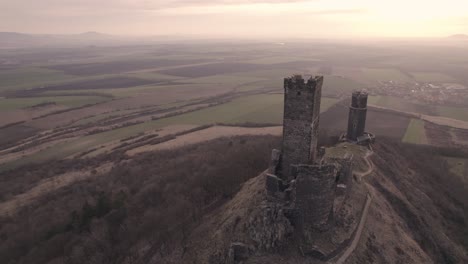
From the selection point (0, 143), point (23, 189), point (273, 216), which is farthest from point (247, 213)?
point (0, 143)

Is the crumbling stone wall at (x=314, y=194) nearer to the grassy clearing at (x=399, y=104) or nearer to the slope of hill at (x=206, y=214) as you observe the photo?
the slope of hill at (x=206, y=214)

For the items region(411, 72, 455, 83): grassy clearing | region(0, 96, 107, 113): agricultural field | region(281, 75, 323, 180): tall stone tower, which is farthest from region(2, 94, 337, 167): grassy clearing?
region(411, 72, 455, 83): grassy clearing

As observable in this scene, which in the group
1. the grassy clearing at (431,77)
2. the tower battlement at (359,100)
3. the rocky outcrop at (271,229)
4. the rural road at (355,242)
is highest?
the tower battlement at (359,100)

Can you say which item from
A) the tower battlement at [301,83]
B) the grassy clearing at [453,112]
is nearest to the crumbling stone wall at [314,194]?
the tower battlement at [301,83]

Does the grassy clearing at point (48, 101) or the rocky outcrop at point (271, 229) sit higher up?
the rocky outcrop at point (271, 229)

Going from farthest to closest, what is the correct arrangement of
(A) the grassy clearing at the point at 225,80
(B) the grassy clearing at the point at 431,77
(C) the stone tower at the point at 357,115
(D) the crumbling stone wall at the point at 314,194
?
(A) the grassy clearing at the point at 225,80 → (B) the grassy clearing at the point at 431,77 → (C) the stone tower at the point at 357,115 → (D) the crumbling stone wall at the point at 314,194

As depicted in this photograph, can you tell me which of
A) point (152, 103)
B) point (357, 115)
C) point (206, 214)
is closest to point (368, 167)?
point (357, 115)

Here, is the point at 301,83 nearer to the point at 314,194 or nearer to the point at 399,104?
the point at 314,194
